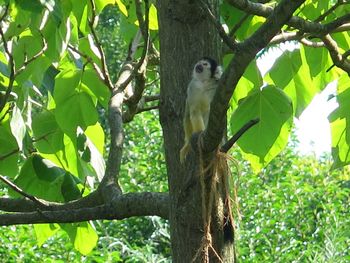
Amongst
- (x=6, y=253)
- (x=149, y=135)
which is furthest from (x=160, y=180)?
(x=6, y=253)

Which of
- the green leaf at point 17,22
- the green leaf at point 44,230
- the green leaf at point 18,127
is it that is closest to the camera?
the green leaf at point 18,127

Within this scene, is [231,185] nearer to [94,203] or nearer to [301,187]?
[94,203]

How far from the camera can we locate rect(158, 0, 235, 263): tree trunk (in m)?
2.40

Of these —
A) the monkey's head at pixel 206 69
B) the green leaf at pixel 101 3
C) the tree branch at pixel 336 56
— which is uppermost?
the green leaf at pixel 101 3

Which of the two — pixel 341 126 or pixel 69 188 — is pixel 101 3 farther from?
pixel 341 126

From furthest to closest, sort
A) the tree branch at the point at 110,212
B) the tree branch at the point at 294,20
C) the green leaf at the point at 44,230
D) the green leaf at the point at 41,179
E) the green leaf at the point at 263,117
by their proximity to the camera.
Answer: the green leaf at the point at 44,230 < the green leaf at the point at 41,179 < the green leaf at the point at 263,117 < the tree branch at the point at 110,212 < the tree branch at the point at 294,20

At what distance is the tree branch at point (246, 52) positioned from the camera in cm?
187

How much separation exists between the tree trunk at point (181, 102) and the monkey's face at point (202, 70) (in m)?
0.02

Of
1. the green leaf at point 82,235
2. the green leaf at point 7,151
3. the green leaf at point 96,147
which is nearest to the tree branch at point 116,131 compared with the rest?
the green leaf at point 96,147

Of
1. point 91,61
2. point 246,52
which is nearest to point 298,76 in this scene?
point 91,61

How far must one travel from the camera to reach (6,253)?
6719 millimetres

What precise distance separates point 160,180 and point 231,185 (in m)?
7.18

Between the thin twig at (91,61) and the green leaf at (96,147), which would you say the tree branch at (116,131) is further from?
the green leaf at (96,147)

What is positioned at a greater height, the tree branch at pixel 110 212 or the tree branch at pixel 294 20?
the tree branch at pixel 294 20
